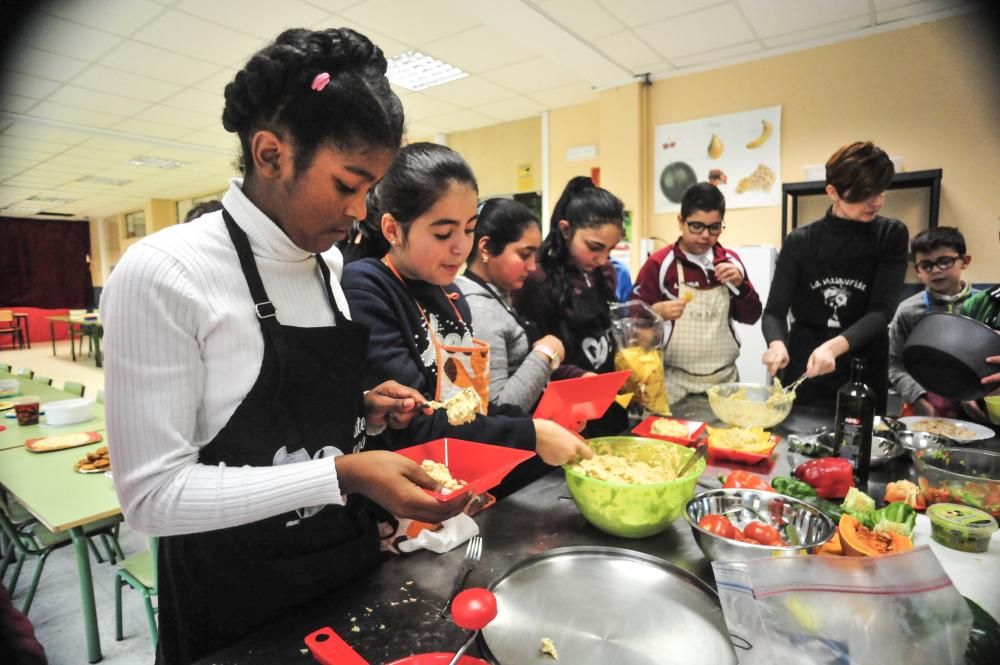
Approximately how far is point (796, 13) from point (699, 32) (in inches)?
26.1

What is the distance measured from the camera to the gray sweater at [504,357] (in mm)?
1624

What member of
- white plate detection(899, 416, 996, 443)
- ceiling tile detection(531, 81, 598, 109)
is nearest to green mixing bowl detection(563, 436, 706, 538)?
white plate detection(899, 416, 996, 443)

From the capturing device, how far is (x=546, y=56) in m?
4.60

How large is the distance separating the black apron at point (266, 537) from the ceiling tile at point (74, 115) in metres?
6.62

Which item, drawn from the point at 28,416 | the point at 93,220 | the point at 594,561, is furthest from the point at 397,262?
the point at 93,220

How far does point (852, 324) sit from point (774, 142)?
292 centimetres

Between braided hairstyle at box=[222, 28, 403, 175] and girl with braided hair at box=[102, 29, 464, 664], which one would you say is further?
braided hairstyle at box=[222, 28, 403, 175]

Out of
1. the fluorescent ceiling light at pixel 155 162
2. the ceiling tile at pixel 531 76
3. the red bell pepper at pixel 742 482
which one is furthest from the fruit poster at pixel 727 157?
the fluorescent ceiling light at pixel 155 162

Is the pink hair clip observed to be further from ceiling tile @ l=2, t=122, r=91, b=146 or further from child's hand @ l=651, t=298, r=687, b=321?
ceiling tile @ l=2, t=122, r=91, b=146

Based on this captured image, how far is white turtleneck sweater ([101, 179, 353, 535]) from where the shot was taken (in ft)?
2.40

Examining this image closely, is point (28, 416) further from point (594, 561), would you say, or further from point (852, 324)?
point (852, 324)

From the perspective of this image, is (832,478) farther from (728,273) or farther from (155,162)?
(155,162)

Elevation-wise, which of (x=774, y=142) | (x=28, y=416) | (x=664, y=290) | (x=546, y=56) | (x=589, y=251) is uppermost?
(x=546, y=56)

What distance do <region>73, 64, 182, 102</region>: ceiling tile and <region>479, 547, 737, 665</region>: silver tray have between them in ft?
18.6
